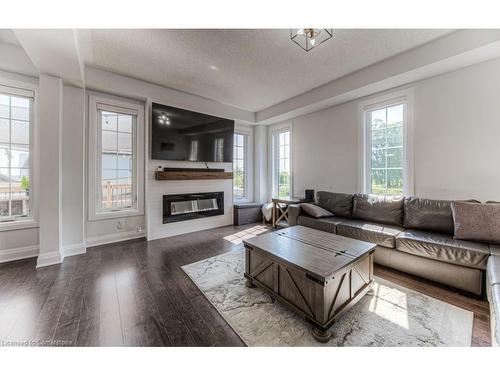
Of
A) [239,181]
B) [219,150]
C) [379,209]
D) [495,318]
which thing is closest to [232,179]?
[239,181]

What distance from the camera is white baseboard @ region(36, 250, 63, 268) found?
99.8 inches

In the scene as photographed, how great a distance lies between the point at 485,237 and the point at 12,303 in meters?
4.57

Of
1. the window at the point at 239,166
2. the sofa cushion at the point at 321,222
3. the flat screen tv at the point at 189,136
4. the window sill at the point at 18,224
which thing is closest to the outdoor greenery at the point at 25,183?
the window sill at the point at 18,224

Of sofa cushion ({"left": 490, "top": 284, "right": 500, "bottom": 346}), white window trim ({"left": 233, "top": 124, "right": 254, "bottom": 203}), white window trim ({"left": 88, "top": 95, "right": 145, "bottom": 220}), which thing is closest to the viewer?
sofa cushion ({"left": 490, "top": 284, "right": 500, "bottom": 346})

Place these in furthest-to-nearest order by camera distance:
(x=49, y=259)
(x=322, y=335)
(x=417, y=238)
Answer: (x=49, y=259)
(x=417, y=238)
(x=322, y=335)

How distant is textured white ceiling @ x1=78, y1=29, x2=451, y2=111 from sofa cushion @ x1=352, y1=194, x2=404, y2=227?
6.61 ft

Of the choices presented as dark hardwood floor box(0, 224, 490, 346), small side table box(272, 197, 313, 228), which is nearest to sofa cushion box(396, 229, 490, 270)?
dark hardwood floor box(0, 224, 490, 346)

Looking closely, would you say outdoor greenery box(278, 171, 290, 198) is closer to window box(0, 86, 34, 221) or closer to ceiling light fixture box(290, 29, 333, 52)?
ceiling light fixture box(290, 29, 333, 52)

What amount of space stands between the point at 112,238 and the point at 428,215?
4.80m

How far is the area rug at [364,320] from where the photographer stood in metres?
1.37

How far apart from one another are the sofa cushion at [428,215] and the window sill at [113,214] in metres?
4.34

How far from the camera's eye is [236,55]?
2.66 meters

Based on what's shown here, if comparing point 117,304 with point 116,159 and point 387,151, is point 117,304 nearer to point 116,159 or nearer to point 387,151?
point 116,159
